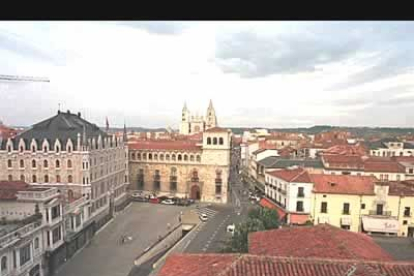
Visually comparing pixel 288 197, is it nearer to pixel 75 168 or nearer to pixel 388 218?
pixel 388 218

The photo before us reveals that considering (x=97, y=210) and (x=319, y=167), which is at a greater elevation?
(x=319, y=167)

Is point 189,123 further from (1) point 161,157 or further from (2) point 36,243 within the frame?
(2) point 36,243

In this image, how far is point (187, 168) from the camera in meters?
26.5

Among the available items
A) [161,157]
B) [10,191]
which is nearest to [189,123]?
[161,157]

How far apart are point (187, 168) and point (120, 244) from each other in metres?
10.9

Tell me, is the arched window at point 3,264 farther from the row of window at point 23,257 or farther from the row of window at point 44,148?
the row of window at point 44,148

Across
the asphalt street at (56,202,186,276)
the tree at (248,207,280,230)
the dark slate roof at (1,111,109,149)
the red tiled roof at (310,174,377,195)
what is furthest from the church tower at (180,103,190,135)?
the tree at (248,207,280,230)

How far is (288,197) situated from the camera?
16938mm

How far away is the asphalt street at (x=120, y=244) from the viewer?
43.8 feet

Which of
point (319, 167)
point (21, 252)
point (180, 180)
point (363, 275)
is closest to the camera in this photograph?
point (363, 275)

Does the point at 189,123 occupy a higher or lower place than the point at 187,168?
higher

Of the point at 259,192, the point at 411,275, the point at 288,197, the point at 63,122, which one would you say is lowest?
the point at 259,192

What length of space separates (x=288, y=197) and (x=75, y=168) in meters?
10.5
